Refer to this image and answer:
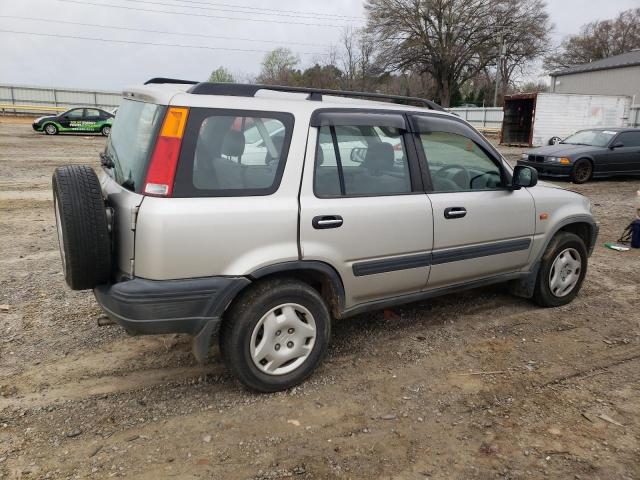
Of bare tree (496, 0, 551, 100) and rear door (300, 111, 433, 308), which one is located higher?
bare tree (496, 0, 551, 100)

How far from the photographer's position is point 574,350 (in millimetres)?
4023

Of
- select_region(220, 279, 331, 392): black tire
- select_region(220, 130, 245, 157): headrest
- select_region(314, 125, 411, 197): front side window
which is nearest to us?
select_region(220, 130, 245, 157): headrest

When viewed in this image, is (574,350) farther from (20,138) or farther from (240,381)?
(20,138)

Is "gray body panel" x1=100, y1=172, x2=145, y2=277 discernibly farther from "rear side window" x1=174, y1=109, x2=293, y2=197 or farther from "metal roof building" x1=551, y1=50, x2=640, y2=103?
"metal roof building" x1=551, y1=50, x2=640, y2=103

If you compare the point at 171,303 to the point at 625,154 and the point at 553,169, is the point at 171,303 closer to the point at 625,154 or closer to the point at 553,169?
the point at 553,169

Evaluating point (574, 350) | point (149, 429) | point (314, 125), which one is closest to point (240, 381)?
point (149, 429)

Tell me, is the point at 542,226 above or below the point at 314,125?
below

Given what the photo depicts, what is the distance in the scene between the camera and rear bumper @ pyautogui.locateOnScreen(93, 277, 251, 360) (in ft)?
9.18

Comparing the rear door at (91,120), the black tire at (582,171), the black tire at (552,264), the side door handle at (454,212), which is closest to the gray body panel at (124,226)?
the side door handle at (454,212)

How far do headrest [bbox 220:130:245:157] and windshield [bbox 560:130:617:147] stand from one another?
13828mm

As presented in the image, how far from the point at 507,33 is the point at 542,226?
49.8 m

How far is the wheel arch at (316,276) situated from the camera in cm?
308

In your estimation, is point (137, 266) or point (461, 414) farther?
point (461, 414)

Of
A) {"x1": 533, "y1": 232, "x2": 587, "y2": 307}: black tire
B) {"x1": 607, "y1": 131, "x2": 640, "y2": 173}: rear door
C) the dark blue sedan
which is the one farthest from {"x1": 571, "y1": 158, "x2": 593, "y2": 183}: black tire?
{"x1": 533, "y1": 232, "x2": 587, "y2": 307}: black tire
